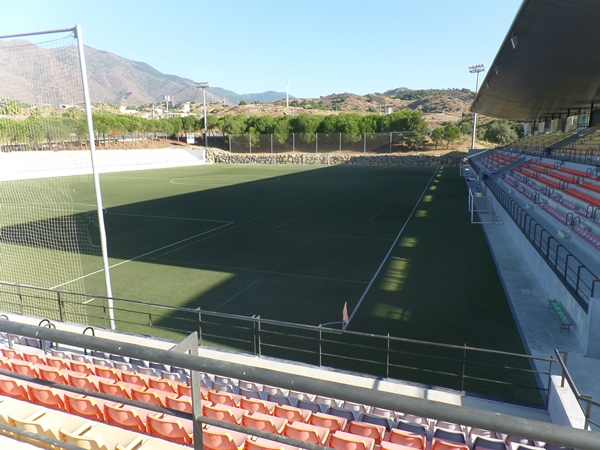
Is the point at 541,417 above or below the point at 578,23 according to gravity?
below

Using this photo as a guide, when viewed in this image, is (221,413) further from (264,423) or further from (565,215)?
(565,215)

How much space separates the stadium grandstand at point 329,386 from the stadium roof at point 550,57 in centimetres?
11

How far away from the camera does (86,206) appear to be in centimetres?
3011

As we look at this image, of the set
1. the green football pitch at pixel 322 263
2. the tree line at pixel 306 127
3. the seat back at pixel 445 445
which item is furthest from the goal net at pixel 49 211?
the tree line at pixel 306 127

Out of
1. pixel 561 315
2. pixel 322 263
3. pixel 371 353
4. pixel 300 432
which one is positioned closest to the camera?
pixel 300 432

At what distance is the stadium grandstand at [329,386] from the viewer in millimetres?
1766

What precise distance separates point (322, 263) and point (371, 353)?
23.6 feet

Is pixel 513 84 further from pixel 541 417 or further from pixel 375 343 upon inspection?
pixel 541 417

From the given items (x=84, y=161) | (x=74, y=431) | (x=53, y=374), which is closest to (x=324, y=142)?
(x=84, y=161)

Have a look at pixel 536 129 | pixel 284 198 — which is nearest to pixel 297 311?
pixel 284 198

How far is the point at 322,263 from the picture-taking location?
16.5 m

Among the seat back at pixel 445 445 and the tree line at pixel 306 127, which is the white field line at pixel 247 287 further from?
the tree line at pixel 306 127

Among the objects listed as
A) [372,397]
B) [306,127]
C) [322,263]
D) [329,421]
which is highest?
[306,127]

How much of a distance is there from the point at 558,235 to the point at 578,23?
723 cm
